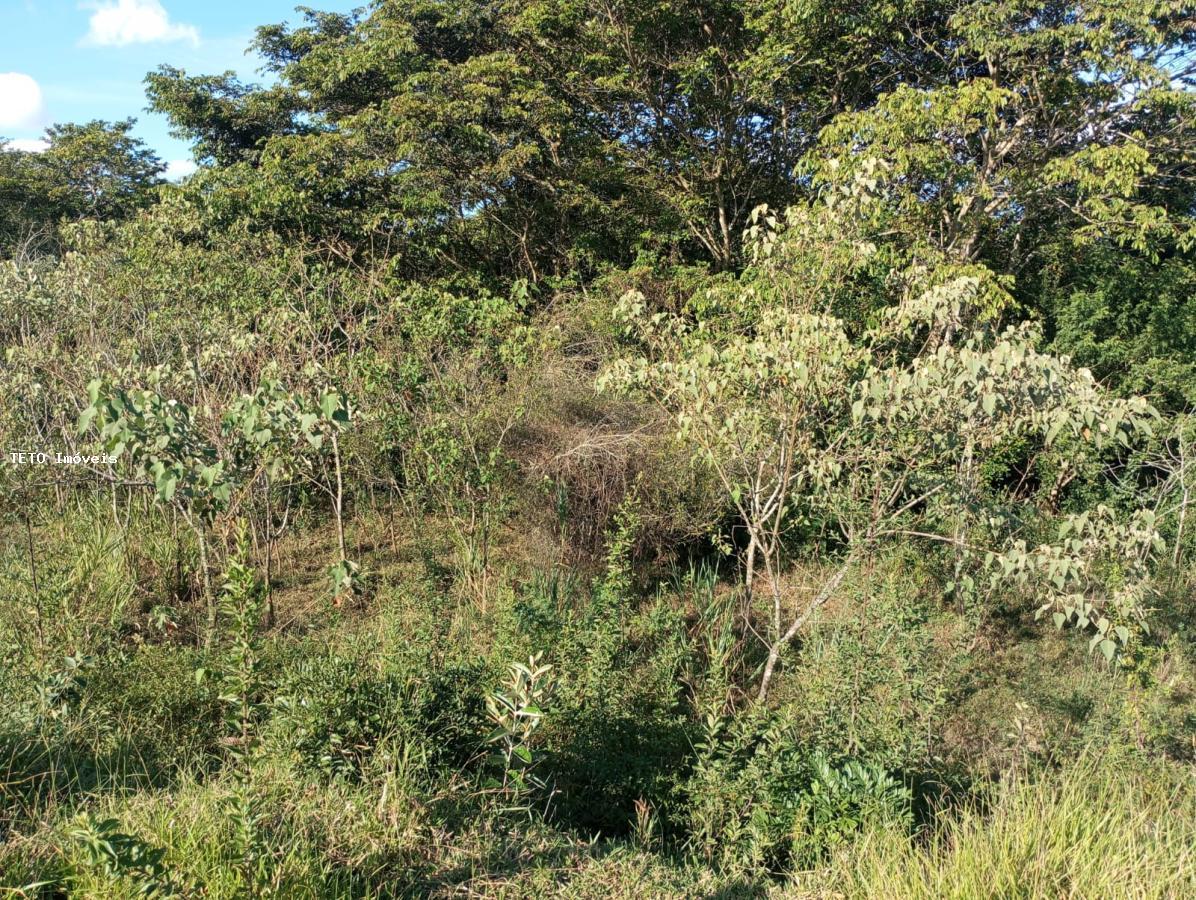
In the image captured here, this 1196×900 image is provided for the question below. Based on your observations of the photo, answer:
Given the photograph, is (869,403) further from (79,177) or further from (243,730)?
(79,177)

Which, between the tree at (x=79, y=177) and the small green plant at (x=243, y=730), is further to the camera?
the tree at (x=79, y=177)

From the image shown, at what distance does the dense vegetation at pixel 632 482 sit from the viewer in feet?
11.3

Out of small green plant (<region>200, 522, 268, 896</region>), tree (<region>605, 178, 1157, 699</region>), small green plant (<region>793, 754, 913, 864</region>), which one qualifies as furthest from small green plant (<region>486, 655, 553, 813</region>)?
tree (<region>605, 178, 1157, 699</region>)

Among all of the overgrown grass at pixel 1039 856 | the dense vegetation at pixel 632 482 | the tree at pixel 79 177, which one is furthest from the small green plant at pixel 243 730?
the tree at pixel 79 177

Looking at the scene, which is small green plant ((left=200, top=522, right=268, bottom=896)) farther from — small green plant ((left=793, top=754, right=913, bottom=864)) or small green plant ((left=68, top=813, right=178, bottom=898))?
small green plant ((left=793, top=754, right=913, bottom=864))

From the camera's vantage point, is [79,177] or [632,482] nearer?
[632,482]

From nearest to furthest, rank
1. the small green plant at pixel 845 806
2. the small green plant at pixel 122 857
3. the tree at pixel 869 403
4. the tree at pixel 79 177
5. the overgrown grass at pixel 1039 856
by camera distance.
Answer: the small green plant at pixel 122 857
the overgrown grass at pixel 1039 856
the small green plant at pixel 845 806
the tree at pixel 869 403
the tree at pixel 79 177

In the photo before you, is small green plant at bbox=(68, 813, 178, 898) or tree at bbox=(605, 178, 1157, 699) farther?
tree at bbox=(605, 178, 1157, 699)

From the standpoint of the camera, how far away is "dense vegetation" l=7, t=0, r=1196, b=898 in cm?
344

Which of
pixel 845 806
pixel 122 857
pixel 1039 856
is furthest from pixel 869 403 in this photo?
pixel 122 857

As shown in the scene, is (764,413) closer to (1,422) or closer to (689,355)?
(689,355)

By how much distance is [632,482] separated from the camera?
773 cm

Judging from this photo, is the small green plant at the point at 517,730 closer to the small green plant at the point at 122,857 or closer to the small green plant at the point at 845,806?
the small green plant at the point at 845,806

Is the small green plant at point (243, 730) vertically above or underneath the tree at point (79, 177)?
underneath
